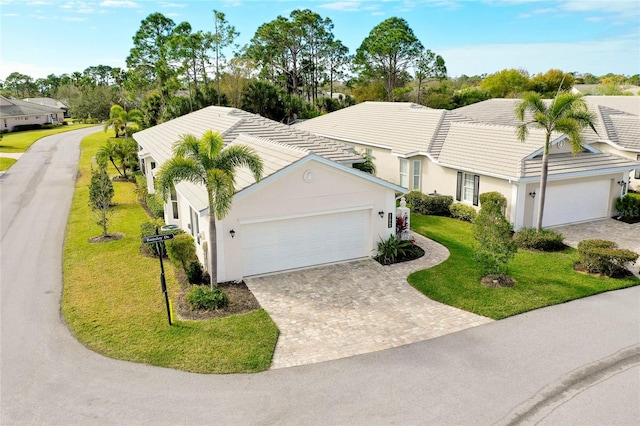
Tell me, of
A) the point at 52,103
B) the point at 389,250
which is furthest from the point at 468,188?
the point at 52,103

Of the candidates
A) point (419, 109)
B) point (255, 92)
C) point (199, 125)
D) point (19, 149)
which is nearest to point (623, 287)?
point (419, 109)

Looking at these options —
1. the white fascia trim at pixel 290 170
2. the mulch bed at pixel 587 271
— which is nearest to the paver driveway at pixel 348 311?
the white fascia trim at pixel 290 170

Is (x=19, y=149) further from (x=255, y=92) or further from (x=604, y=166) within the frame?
(x=604, y=166)

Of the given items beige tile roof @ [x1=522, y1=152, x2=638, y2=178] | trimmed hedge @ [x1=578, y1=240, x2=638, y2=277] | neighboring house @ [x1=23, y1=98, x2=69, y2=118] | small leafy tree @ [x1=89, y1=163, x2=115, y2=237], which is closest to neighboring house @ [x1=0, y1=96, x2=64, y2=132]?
neighboring house @ [x1=23, y1=98, x2=69, y2=118]

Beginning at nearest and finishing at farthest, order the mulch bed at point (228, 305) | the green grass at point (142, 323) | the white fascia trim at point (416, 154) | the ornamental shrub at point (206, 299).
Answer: the green grass at point (142, 323) → the mulch bed at point (228, 305) → the ornamental shrub at point (206, 299) → the white fascia trim at point (416, 154)

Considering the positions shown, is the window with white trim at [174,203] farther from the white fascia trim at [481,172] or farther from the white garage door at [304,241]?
the white fascia trim at [481,172]

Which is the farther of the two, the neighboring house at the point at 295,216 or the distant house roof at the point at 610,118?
the distant house roof at the point at 610,118
